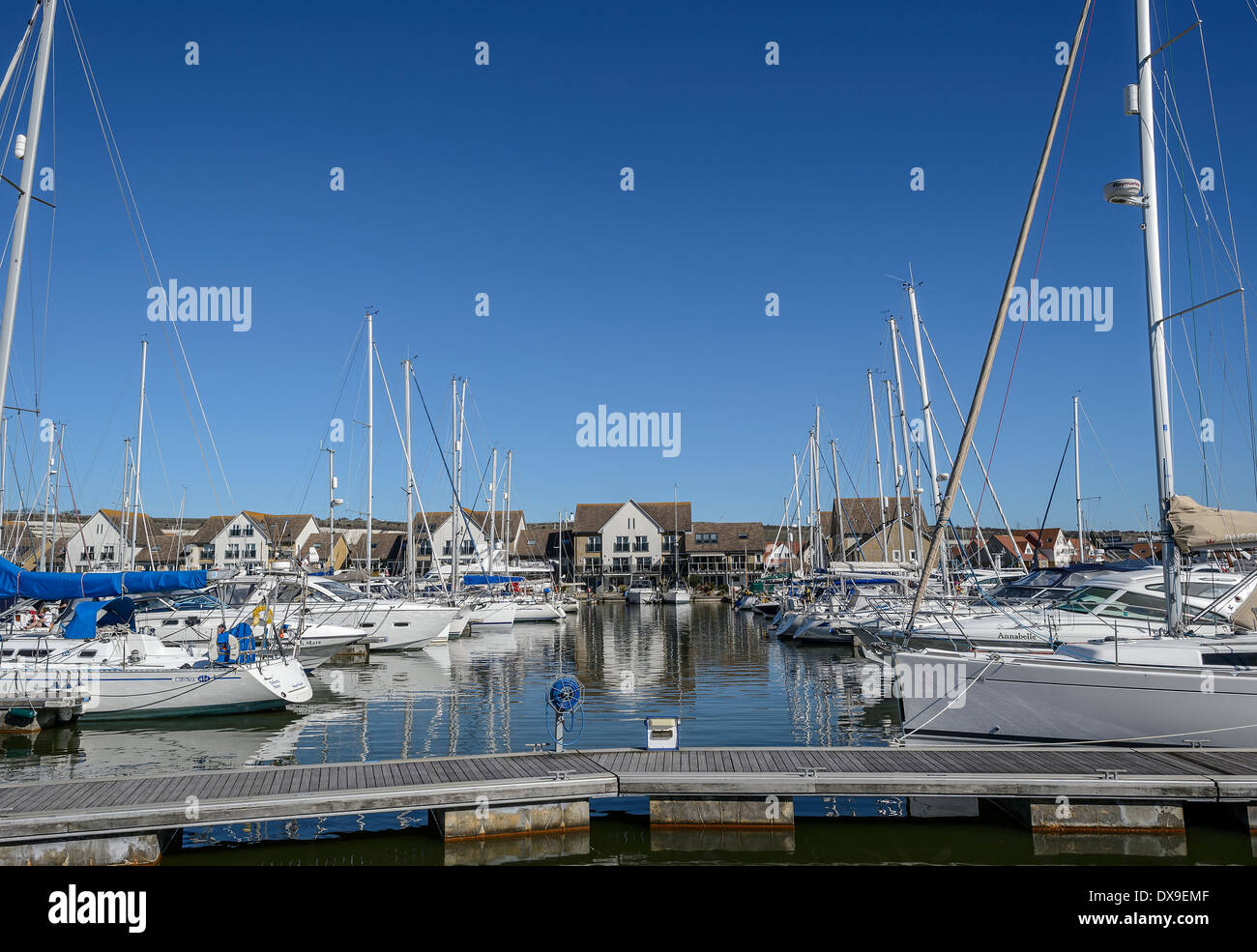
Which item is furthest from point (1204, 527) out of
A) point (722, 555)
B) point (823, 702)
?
point (722, 555)

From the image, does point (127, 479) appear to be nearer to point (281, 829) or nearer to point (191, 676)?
point (191, 676)

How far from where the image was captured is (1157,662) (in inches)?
579

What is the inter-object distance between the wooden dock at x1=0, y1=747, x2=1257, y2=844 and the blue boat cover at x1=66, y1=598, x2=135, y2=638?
36.9ft

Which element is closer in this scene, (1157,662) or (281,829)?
(281,829)

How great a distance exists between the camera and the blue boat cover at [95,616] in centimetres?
2272

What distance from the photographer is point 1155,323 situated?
51.8ft

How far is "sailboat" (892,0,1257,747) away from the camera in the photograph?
Result: 46.9 ft

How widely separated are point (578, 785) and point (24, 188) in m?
14.7

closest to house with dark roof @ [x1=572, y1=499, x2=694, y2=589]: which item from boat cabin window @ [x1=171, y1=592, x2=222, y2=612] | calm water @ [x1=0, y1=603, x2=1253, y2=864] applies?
calm water @ [x1=0, y1=603, x2=1253, y2=864]

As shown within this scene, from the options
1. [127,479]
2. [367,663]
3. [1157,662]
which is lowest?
[367,663]

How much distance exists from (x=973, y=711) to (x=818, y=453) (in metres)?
50.1

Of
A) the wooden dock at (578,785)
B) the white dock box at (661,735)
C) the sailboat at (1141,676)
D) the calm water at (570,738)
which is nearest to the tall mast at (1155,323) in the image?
the sailboat at (1141,676)

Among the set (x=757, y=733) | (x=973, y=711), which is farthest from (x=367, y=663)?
(x=973, y=711)
